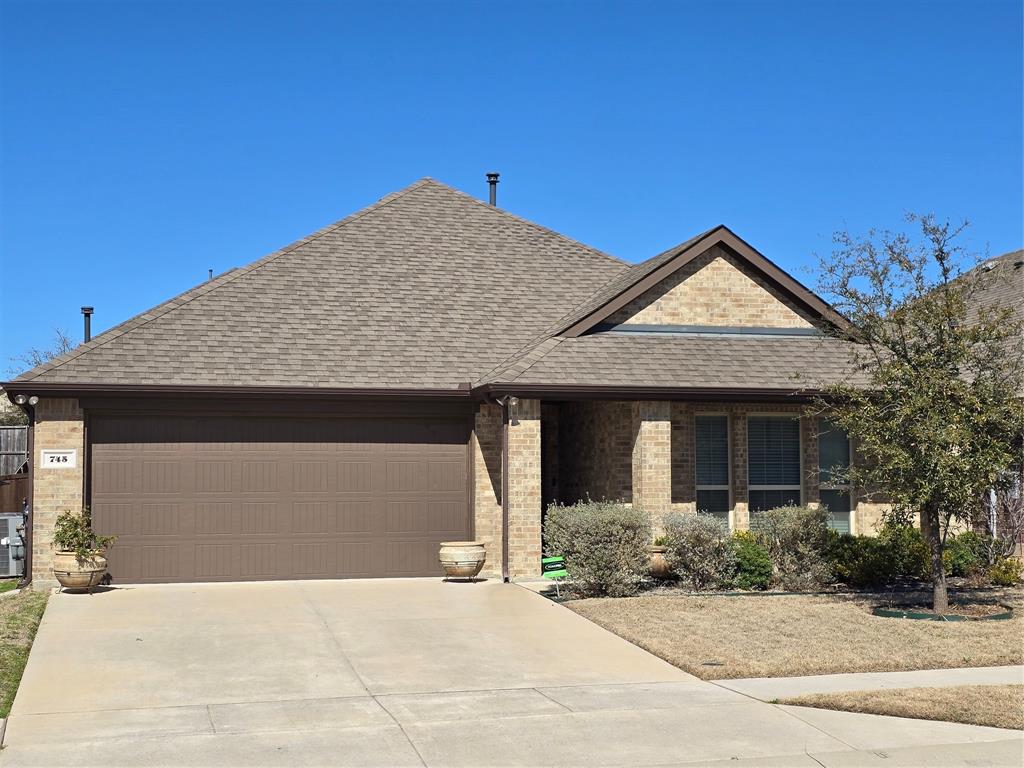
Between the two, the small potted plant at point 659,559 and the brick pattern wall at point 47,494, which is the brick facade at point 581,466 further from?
the small potted plant at point 659,559

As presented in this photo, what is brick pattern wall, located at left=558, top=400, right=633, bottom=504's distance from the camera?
1764 cm

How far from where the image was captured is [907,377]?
1333 cm

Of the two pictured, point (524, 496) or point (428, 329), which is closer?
point (524, 496)

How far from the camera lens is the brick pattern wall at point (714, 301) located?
60.4 ft

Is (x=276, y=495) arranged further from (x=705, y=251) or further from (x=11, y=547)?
(x=705, y=251)

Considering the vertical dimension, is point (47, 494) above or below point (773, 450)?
below

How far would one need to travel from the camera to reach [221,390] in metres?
16.3

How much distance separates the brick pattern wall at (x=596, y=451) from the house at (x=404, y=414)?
5cm

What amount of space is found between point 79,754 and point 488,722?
114 inches

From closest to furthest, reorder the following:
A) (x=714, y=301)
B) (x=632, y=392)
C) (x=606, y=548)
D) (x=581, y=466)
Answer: (x=606, y=548) → (x=632, y=392) → (x=714, y=301) → (x=581, y=466)

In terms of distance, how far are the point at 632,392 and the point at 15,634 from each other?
346 inches

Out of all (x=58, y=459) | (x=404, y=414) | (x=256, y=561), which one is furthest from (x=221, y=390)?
(x=404, y=414)

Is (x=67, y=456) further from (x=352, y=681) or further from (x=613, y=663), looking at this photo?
(x=613, y=663)

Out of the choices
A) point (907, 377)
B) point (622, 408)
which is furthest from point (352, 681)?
point (622, 408)
